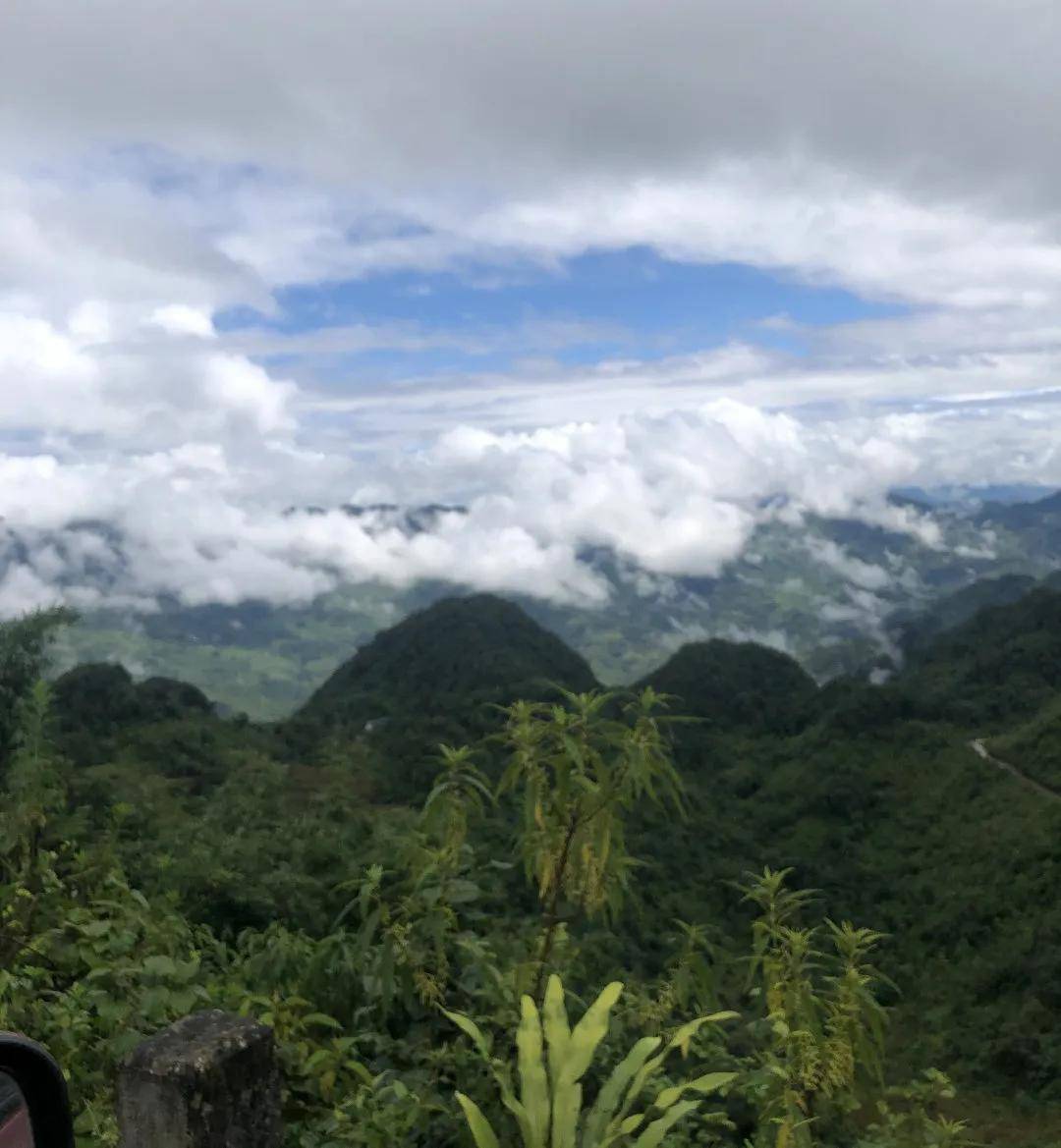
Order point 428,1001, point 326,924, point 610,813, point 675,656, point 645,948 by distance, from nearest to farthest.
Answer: point 610,813
point 428,1001
point 326,924
point 645,948
point 675,656

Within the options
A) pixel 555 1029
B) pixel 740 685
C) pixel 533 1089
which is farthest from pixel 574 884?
pixel 740 685

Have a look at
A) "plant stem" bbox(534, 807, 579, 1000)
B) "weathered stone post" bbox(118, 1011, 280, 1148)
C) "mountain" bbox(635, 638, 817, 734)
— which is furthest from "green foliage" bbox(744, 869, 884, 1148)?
"mountain" bbox(635, 638, 817, 734)

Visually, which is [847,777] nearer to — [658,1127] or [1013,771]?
[1013,771]

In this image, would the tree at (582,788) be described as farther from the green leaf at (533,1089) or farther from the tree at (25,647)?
the tree at (25,647)

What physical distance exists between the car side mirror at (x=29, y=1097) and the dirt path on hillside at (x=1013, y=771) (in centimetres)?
7013

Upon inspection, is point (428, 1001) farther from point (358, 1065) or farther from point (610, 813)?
point (610, 813)

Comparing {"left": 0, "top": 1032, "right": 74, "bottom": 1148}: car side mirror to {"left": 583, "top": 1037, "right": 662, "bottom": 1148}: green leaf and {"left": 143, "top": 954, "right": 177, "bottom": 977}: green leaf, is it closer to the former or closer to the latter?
{"left": 583, "top": 1037, "right": 662, "bottom": 1148}: green leaf

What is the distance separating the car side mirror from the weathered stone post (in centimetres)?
104

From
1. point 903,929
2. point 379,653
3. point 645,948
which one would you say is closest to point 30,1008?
point 645,948

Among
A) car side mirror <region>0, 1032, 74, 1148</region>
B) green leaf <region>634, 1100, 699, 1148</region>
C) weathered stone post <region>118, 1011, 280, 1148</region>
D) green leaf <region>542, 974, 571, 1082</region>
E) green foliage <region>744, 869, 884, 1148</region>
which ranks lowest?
green foliage <region>744, 869, 884, 1148</region>

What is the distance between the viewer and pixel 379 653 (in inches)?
5153

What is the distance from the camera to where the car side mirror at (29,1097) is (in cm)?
181

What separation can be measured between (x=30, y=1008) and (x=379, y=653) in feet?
420

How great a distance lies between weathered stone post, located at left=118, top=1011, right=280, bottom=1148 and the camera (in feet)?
9.61
